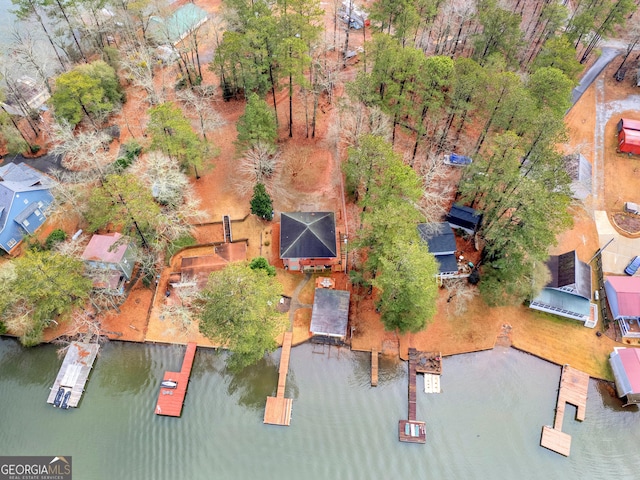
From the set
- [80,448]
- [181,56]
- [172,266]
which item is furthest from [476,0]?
[80,448]

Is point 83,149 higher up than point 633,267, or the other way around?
point 83,149

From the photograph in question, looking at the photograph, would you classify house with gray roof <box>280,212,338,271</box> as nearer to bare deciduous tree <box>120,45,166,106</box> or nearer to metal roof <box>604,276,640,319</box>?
bare deciduous tree <box>120,45,166,106</box>

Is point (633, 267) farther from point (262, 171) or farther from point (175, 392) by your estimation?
point (175, 392)

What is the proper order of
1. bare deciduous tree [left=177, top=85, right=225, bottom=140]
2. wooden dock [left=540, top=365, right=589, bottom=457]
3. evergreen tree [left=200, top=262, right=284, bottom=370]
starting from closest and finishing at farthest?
evergreen tree [left=200, top=262, right=284, bottom=370] → wooden dock [left=540, top=365, right=589, bottom=457] → bare deciduous tree [left=177, top=85, right=225, bottom=140]

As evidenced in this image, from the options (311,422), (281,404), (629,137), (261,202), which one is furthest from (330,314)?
(629,137)

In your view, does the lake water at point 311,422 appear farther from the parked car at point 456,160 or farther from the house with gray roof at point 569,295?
the parked car at point 456,160

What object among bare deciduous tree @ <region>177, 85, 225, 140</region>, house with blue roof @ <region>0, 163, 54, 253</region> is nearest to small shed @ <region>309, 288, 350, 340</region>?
bare deciduous tree @ <region>177, 85, 225, 140</region>
